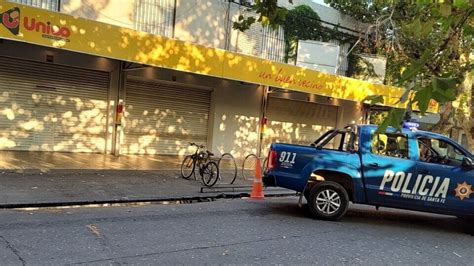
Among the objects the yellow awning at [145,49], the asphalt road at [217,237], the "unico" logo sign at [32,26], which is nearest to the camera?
the asphalt road at [217,237]

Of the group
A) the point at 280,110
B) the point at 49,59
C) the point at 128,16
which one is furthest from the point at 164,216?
the point at 280,110

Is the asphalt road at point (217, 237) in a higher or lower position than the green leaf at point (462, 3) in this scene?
lower

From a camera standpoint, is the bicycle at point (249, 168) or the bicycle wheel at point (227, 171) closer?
the bicycle wheel at point (227, 171)

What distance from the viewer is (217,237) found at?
24.0 ft

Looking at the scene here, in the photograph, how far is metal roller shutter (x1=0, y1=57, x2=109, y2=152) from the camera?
1433 centimetres

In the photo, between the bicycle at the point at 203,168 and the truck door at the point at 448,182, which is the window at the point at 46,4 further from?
the truck door at the point at 448,182

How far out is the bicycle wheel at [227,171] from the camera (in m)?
13.2

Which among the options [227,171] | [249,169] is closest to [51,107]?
[227,171]

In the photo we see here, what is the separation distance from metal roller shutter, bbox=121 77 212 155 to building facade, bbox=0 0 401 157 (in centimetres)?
4

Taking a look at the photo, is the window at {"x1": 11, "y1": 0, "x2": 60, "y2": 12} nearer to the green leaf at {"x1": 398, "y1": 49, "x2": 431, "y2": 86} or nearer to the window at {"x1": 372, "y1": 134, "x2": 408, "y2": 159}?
the window at {"x1": 372, "y1": 134, "x2": 408, "y2": 159}

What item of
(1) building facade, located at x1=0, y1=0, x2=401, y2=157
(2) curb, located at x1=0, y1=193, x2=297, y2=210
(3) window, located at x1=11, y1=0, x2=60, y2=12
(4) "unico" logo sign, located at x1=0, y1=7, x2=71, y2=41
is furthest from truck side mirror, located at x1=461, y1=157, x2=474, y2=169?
(3) window, located at x1=11, y1=0, x2=60, y2=12

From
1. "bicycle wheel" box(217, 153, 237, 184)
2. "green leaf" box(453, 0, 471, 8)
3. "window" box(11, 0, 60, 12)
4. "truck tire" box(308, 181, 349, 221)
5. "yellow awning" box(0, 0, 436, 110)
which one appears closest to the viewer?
"green leaf" box(453, 0, 471, 8)

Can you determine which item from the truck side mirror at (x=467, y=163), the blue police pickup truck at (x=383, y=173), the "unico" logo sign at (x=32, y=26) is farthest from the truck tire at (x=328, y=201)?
the "unico" logo sign at (x=32, y=26)

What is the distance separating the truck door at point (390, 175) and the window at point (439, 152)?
245 millimetres
